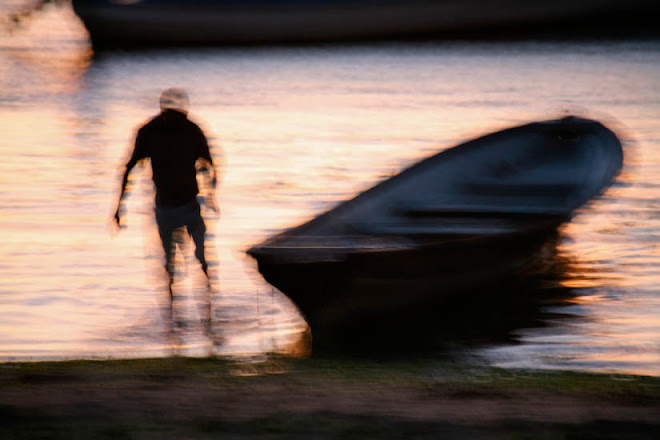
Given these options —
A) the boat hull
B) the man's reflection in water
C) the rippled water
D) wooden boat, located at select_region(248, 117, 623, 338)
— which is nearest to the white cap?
the man's reflection in water

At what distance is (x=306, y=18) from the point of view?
39.7m

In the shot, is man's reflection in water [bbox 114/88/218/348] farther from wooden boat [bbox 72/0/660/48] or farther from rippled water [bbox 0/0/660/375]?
wooden boat [bbox 72/0/660/48]

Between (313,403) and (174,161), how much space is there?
3011 millimetres

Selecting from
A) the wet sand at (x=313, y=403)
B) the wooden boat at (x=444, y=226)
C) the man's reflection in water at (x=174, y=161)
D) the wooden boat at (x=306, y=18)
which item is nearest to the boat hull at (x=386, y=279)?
the wooden boat at (x=444, y=226)

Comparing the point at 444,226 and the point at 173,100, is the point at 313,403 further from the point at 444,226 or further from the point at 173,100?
the point at 444,226

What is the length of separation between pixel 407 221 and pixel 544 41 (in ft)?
111

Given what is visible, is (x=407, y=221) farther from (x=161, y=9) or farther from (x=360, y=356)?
(x=161, y=9)

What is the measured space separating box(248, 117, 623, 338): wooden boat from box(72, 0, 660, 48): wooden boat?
29.1 metres

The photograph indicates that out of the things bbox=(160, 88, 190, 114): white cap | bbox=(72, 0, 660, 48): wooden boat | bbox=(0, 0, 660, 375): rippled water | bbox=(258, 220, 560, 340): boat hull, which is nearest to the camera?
bbox=(258, 220, 560, 340): boat hull

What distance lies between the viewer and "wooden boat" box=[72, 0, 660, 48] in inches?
1555

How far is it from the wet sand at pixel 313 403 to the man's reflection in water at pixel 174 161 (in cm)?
164

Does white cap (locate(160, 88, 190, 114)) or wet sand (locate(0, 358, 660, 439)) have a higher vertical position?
white cap (locate(160, 88, 190, 114))

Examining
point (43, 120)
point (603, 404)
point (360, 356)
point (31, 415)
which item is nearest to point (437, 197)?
point (360, 356)

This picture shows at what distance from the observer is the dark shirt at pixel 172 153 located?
25.8ft
